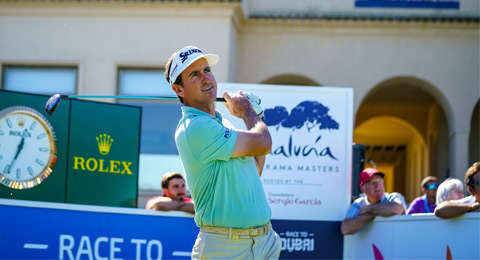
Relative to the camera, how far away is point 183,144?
455 cm

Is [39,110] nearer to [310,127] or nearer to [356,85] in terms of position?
[310,127]

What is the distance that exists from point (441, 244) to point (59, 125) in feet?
12.3

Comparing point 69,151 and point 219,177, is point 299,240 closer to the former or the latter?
point 69,151

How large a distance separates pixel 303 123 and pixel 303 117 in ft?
0.20

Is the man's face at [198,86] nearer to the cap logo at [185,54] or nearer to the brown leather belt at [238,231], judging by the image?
the cap logo at [185,54]

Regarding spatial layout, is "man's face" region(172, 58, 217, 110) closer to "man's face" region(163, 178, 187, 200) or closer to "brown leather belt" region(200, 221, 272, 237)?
"brown leather belt" region(200, 221, 272, 237)

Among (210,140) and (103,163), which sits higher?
(103,163)

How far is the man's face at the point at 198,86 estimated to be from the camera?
15.4 ft

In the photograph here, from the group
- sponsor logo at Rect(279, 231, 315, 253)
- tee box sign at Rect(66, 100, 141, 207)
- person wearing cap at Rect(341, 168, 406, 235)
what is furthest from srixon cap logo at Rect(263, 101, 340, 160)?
tee box sign at Rect(66, 100, 141, 207)

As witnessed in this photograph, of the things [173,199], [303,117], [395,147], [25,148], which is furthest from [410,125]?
[25,148]

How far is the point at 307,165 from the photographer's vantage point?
26.3 ft

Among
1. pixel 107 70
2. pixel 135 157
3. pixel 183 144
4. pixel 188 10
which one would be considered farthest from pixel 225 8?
pixel 183 144

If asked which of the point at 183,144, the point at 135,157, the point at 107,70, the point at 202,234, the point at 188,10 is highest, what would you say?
the point at 188,10

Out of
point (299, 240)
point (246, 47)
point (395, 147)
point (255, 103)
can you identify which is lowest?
point (299, 240)
